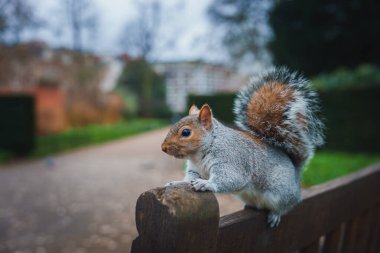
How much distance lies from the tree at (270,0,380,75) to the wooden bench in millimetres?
7843

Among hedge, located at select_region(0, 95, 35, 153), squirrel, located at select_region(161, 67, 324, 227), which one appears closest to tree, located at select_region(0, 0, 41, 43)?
hedge, located at select_region(0, 95, 35, 153)

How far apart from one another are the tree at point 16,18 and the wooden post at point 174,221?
947 centimetres

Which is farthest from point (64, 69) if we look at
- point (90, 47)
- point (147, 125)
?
point (147, 125)

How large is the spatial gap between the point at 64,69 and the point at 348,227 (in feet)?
40.2

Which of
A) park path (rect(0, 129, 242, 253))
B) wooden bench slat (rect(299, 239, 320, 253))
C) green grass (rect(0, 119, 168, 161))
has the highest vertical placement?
wooden bench slat (rect(299, 239, 320, 253))

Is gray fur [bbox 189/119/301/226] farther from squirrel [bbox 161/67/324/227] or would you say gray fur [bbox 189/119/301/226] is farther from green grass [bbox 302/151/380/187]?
green grass [bbox 302/151/380/187]

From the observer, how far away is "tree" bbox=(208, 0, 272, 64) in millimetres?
13109

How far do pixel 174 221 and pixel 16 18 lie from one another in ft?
32.0

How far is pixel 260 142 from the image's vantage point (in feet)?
3.22

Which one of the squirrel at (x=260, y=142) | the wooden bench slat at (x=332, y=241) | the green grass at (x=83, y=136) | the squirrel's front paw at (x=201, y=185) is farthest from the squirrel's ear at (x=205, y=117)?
the green grass at (x=83, y=136)

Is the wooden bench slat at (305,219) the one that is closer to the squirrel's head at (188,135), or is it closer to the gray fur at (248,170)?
the gray fur at (248,170)

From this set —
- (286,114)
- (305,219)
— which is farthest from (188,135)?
(305,219)

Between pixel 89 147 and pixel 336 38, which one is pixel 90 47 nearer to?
pixel 89 147

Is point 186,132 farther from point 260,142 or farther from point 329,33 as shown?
point 329,33
